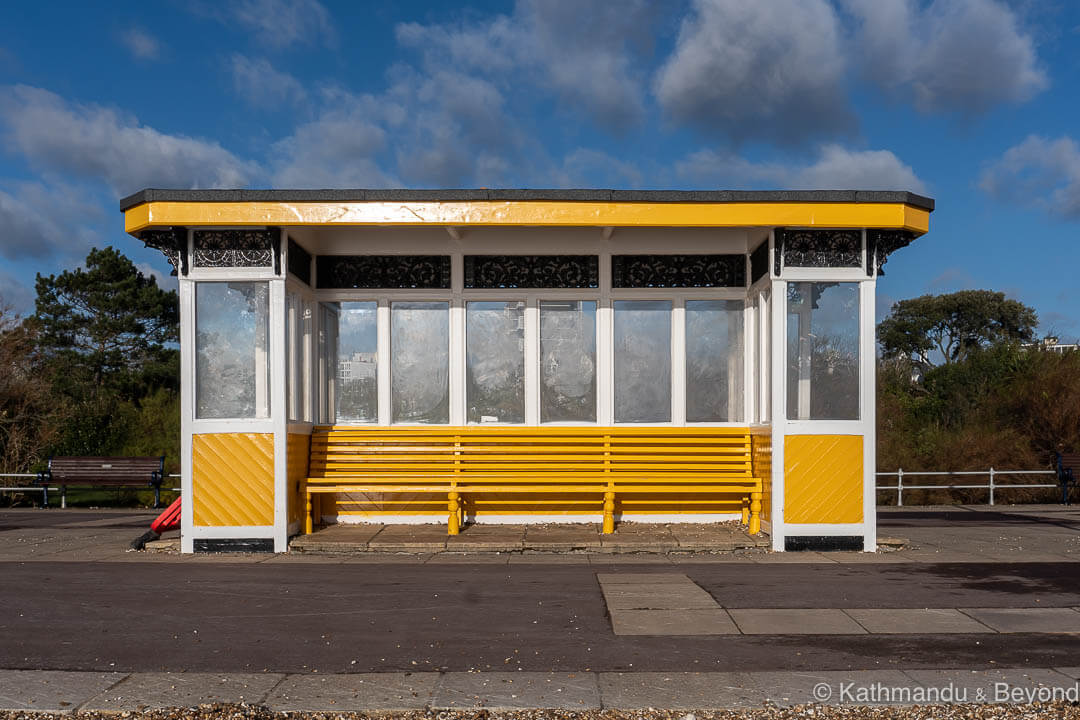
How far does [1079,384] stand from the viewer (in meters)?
20.1

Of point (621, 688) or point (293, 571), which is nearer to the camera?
point (621, 688)

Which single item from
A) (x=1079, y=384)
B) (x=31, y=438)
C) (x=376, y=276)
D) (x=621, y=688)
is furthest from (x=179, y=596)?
(x=1079, y=384)

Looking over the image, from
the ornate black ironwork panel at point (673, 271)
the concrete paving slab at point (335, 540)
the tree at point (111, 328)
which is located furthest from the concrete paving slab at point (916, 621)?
the tree at point (111, 328)

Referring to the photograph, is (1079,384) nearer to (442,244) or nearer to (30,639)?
(442,244)

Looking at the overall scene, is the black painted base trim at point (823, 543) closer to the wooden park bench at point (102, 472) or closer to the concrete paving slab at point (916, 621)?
the concrete paving slab at point (916, 621)

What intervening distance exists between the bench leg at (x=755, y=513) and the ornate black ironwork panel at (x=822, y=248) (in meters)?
2.77

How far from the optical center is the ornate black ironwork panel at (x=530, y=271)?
12922 mm

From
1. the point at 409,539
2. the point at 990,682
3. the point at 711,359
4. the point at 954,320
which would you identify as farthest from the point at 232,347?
the point at 954,320

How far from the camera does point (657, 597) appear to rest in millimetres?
8312

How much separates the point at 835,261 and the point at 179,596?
A: 7463mm

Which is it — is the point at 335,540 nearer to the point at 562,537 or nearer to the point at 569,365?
the point at 562,537

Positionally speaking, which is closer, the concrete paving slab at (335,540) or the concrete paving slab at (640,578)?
the concrete paving slab at (640,578)

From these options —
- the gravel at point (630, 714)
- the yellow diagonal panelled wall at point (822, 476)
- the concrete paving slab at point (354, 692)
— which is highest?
the yellow diagonal panelled wall at point (822, 476)

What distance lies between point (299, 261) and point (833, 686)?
8.51 metres
